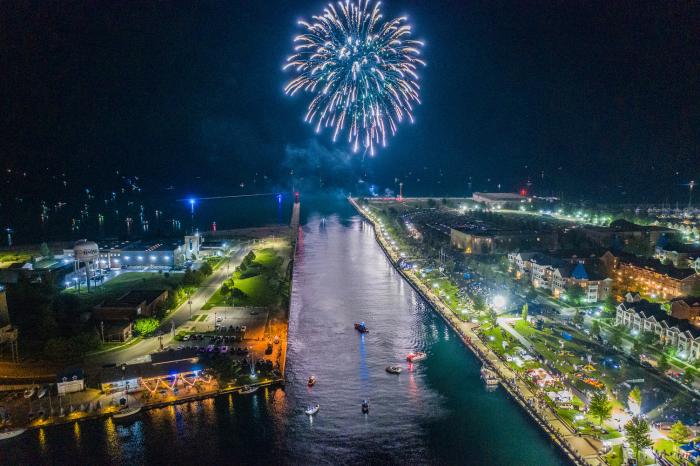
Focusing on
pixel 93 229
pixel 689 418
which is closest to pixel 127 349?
pixel 689 418

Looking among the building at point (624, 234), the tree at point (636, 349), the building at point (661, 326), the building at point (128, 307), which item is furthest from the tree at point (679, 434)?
the building at point (624, 234)

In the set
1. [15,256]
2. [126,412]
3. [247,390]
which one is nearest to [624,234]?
[247,390]

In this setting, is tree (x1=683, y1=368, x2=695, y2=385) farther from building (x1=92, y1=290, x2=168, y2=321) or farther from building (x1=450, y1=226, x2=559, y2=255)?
building (x1=450, y1=226, x2=559, y2=255)

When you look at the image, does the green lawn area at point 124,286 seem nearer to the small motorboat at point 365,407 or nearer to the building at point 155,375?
the building at point 155,375

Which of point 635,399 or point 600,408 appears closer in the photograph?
point 600,408

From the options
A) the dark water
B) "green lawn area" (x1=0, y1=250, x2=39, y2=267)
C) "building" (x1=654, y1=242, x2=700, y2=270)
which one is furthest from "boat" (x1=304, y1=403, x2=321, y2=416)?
"green lawn area" (x1=0, y1=250, x2=39, y2=267)

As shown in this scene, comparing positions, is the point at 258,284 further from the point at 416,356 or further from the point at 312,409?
the point at 312,409
